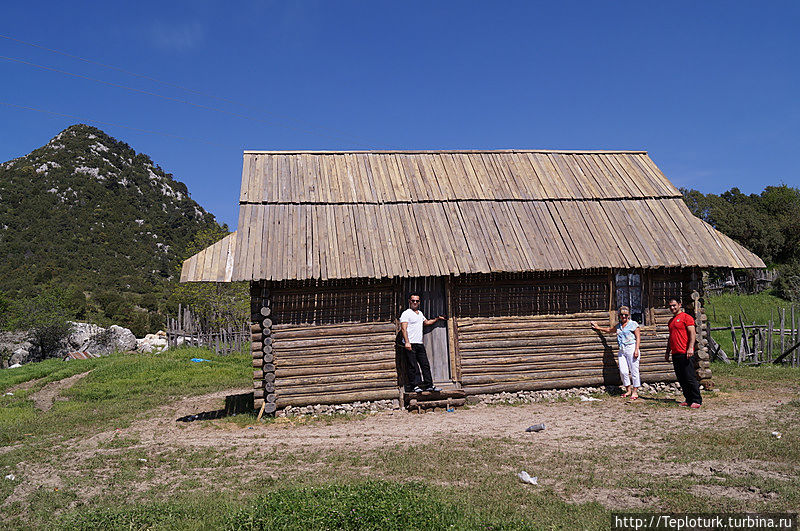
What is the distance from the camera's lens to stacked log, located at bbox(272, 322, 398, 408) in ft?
34.4

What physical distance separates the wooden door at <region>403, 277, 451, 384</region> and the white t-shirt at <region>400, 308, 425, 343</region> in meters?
0.48

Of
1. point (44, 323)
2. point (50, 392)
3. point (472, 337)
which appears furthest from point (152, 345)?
point (472, 337)

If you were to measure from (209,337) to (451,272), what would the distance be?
14.4 m

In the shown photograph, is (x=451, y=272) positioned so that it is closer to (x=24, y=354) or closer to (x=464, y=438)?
(x=464, y=438)

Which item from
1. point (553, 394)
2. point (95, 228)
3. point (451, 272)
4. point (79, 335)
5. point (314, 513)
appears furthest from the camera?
point (95, 228)

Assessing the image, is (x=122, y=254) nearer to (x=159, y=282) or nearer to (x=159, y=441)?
(x=159, y=282)

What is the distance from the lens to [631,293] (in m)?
11.7

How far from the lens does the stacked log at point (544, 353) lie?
36.5 feet

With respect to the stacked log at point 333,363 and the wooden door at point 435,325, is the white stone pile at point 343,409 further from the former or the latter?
the wooden door at point 435,325

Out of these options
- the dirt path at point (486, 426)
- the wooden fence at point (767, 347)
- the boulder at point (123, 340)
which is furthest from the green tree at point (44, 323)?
the wooden fence at point (767, 347)

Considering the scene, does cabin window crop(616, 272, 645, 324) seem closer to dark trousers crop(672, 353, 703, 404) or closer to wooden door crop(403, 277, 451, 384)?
dark trousers crop(672, 353, 703, 404)

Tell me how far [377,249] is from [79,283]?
39.2m

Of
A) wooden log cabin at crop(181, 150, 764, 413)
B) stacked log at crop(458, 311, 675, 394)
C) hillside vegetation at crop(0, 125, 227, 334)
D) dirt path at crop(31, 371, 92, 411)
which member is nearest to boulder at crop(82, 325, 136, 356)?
dirt path at crop(31, 371, 92, 411)

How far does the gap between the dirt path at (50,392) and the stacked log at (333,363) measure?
245 inches
